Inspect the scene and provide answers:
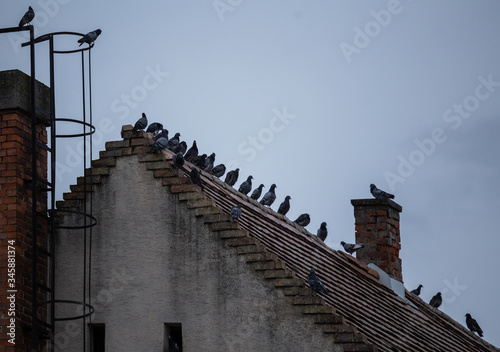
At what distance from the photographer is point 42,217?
51.4ft

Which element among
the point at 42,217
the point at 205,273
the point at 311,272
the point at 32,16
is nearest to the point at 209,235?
the point at 205,273

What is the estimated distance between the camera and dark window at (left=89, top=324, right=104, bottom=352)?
15.2 metres

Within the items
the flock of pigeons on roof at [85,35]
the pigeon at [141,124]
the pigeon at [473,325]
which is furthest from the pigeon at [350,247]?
the flock of pigeons on roof at [85,35]

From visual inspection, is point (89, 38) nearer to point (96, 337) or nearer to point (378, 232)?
point (96, 337)

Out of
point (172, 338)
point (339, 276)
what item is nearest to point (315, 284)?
point (172, 338)

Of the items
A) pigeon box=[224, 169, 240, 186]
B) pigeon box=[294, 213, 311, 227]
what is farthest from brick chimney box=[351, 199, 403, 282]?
pigeon box=[224, 169, 240, 186]

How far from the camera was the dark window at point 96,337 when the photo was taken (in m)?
15.2

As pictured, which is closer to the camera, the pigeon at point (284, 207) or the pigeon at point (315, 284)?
the pigeon at point (315, 284)

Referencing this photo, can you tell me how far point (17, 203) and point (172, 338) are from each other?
2.68m

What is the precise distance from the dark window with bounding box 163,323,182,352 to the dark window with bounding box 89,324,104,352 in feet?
3.13

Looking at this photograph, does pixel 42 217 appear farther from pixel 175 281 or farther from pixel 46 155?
pixel 175 281

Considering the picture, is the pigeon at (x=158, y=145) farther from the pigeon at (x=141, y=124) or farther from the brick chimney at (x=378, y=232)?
the brick chimney at (x=378, y=232)

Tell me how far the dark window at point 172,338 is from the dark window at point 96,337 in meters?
0.95

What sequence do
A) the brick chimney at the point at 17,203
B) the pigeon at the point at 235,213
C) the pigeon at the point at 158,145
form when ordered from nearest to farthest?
the brick chimney at the point at 17,203, the pigeon at the point at 235,213, the pigeon at the point at 158,145
